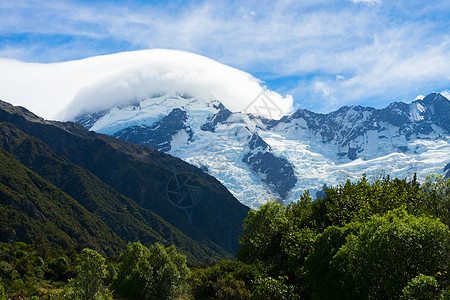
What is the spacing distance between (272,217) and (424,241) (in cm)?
2494

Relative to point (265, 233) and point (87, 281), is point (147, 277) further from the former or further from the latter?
point (265, 233)

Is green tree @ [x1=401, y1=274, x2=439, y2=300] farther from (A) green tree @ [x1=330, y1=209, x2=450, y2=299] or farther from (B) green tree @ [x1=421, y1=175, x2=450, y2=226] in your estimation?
(B) green tree @ [x1=421, y1=175, x2=450, y2=226]

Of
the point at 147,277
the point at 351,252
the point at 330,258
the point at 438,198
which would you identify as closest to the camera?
the point at 351,252

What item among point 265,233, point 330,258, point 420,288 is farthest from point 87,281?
point 420,288

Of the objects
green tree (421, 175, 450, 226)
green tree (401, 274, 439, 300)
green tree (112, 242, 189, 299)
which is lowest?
green tree (112, 242, 189, 299)

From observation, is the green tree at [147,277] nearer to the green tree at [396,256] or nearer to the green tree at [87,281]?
the green tree at [87,281]

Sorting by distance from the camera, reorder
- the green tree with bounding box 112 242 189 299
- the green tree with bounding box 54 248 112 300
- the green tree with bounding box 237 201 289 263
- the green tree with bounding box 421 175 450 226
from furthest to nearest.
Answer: the green tree with bounding box 112 242 189 299 < the green tree with bounding box 237 201 289 263 < the green tree with bounding box 54 248 112 300 < the green tree with bounding box 421 175 450 226

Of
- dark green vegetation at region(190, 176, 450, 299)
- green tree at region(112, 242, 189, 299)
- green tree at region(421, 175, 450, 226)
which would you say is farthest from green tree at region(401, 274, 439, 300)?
green tree at region(112, 242, 189, 299)

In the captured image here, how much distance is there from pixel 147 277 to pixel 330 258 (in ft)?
133

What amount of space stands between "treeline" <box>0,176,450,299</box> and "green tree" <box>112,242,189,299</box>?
17 centimetres

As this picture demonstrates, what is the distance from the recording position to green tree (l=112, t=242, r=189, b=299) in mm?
61438

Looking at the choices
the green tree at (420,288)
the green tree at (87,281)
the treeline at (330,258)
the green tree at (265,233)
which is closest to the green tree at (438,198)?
the treeline at (330,258)

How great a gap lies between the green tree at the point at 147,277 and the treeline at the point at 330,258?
0.17 metres

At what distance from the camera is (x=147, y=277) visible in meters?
61.8
